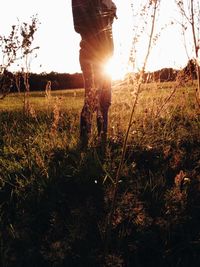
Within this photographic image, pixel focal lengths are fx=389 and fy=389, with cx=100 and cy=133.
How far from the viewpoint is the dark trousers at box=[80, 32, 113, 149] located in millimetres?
3753

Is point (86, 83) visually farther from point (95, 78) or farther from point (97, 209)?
point (97, 209)

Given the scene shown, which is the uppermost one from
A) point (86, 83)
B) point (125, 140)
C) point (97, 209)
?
point (86, 83)

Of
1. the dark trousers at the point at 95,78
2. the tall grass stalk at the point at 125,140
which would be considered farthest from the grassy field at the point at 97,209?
the dark trousers at the point at 95,78

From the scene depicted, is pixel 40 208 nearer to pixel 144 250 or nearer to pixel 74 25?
pixel 144 250

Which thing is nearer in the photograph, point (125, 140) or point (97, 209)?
point (125, 140)

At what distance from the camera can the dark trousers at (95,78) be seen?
3.75 metres

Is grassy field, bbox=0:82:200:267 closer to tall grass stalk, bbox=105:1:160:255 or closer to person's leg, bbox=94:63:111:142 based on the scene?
tall grass stalk, bbox=105:1:160:255

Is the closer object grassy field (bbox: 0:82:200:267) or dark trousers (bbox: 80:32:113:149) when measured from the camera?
grassy field (bbox: 0:82:200:267)

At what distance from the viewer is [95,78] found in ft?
13.2

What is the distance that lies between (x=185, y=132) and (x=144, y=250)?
92.6 inches

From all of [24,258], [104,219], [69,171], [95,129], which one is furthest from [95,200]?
[95,129]

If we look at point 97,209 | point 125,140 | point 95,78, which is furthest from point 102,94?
point 125,140

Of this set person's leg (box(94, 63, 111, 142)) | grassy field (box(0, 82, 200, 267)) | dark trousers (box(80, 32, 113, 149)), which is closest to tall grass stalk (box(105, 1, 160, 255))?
grassy field (box(0, 82, 200, 267))

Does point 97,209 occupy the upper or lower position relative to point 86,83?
lower
